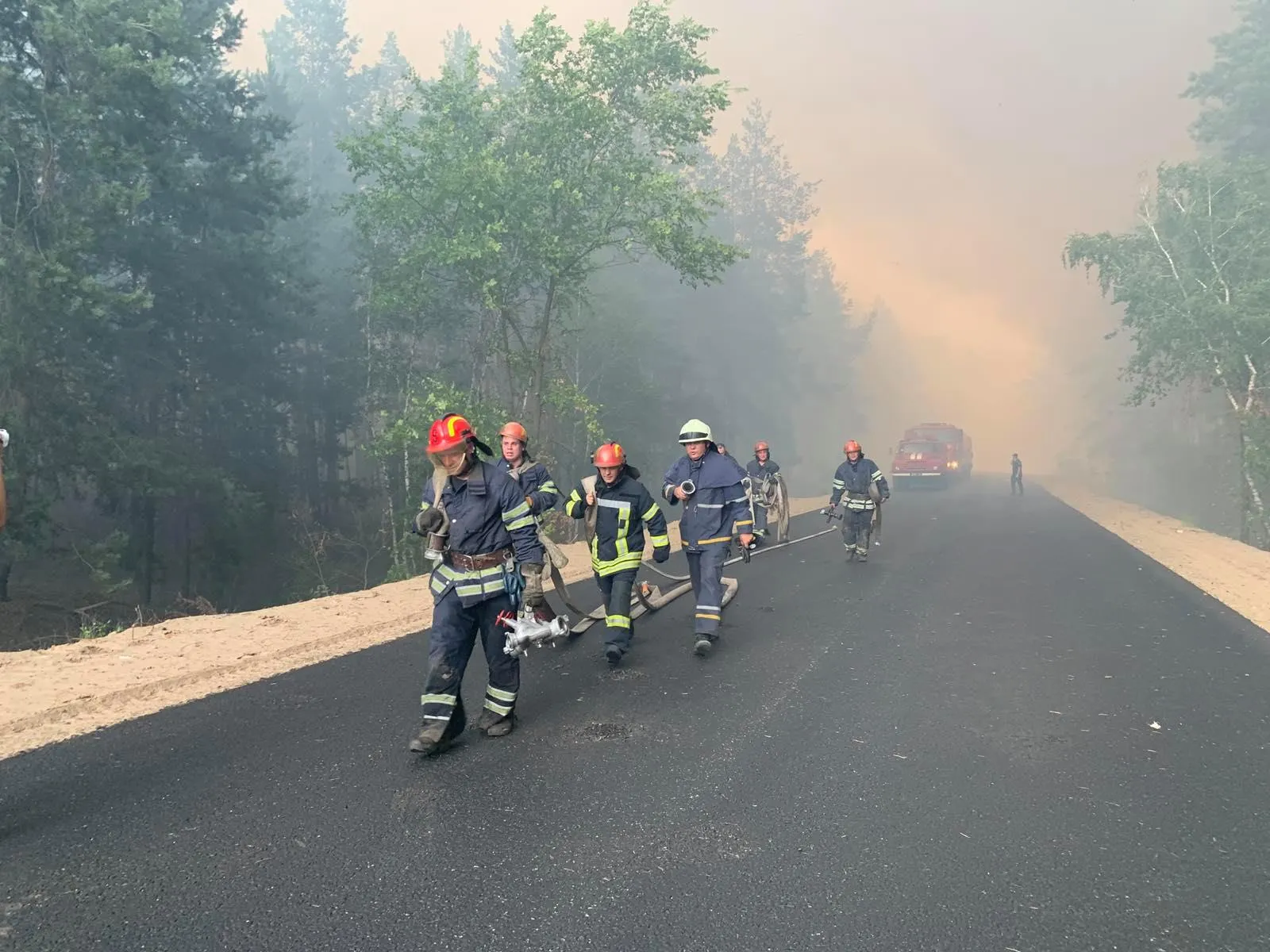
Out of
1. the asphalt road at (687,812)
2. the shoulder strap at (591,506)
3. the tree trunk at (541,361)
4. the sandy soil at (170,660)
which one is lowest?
the sandy soil at (170,660)

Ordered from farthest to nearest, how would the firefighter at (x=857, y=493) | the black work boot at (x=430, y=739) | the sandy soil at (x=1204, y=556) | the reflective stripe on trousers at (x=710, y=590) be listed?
the firefighter at (x=857, y=493) → the sandy soil at (x=1204, y=556) → the reflective stripe on trousers at (x=710, y=590) → the black work boot at (x=430, y=739)

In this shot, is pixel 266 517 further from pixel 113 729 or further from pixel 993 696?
pixel 993 696

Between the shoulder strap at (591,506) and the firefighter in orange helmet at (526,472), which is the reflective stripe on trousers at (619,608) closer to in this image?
the shoulder strap at (591,506)

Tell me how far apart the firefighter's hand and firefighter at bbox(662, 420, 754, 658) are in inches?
114

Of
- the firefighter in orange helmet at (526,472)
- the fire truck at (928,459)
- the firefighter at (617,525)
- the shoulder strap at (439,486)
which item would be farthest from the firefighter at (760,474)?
the fire truck at (928,459)

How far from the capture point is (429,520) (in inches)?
189

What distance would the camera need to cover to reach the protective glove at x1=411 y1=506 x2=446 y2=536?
15.7 feet

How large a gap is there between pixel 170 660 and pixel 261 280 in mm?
16965

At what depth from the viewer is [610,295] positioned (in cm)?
3750

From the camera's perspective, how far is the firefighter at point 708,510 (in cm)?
737

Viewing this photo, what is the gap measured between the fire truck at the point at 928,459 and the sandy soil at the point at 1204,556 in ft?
27.4

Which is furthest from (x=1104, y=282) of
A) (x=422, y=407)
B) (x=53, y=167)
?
(x=53, y=167)

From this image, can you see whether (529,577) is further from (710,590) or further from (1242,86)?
(1242,86)

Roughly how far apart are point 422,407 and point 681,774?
47.4 feet
